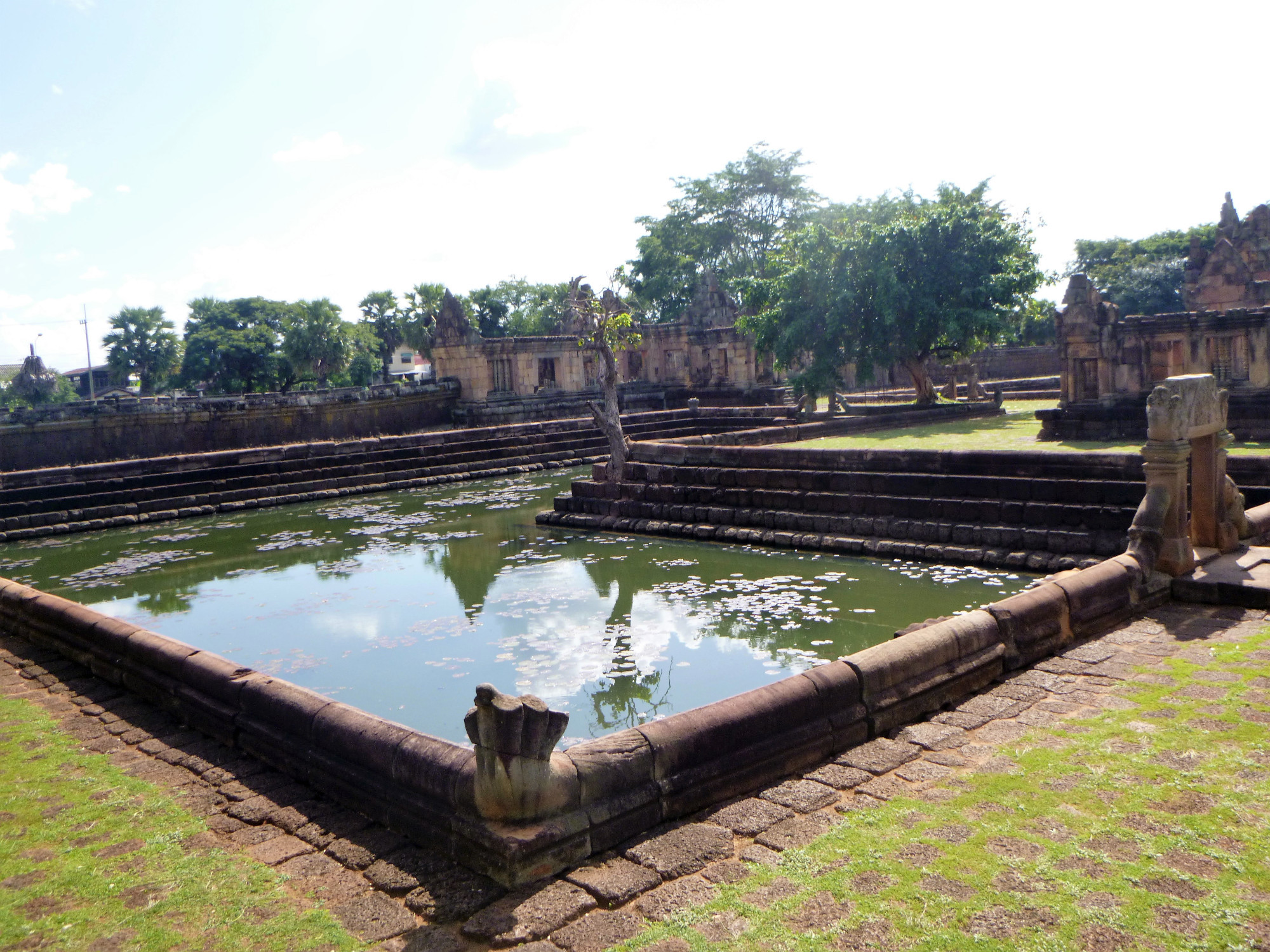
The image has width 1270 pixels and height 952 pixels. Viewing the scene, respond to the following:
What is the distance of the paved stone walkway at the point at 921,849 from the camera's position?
10.6 ft

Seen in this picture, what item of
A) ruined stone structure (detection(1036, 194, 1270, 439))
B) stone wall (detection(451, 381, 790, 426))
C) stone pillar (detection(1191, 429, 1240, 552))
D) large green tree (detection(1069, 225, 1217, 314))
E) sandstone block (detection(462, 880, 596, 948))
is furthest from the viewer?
large green tree (detection(1069, 225, 1217, 314))

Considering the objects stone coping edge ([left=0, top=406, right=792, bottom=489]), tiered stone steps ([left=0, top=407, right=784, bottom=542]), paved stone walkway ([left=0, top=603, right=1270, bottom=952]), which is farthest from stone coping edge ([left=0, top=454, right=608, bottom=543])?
paved stone walkway ([left=0, top=603, right=1270, bottom=952])

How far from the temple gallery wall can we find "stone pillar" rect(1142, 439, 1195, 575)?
13 millimetres

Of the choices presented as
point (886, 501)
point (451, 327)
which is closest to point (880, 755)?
point (886, 501)

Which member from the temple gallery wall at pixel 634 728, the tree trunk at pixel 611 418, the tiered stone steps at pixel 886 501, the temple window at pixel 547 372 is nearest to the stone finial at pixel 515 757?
the temple gallery wall at pixel 634 728

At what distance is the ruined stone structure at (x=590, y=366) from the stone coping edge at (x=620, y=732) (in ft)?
72.3

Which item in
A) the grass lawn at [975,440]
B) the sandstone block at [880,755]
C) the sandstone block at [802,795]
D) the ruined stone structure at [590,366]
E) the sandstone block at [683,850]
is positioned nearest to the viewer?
the sandstone block at [683,850]

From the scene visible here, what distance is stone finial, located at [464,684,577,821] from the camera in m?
3.79

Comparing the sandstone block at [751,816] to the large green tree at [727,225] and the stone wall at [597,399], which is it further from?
the large green tree at [727,225]

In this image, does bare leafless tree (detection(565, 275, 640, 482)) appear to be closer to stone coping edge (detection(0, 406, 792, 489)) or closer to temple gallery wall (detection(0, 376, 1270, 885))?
stone coping edge (detection(0, 406, 792, 489))

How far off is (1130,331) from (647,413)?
12481 mm

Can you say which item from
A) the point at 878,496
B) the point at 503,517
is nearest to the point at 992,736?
the point at 878,496

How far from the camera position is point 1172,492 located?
23.8 feet

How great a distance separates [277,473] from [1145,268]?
39.7 meters
